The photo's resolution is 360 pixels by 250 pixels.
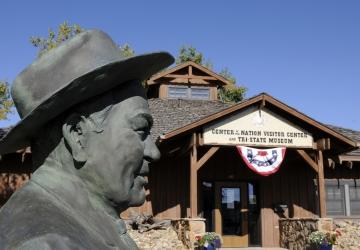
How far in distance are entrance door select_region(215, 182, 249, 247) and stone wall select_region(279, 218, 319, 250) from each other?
1250 millimetres

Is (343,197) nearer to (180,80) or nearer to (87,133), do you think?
(180,80)

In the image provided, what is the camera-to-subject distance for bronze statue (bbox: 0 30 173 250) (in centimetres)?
171

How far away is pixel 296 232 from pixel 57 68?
16.2 m

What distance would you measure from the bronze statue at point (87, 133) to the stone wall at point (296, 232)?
14827mm

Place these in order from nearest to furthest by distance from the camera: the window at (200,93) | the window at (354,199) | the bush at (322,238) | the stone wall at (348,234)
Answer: the bush at (322,238)
the stone wall at (348,234)
the window at (354,199)
the window at (200,93)

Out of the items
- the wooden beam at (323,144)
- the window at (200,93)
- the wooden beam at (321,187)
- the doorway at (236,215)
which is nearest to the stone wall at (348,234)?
the wooden beam at (321,187)

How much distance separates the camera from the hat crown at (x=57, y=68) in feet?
5.81

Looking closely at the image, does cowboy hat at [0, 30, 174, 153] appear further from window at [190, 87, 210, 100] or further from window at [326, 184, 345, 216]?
window at [190, 87, 210, 100]

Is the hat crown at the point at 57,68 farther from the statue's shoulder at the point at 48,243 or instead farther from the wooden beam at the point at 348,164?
the wooden beam at the point at 348,164

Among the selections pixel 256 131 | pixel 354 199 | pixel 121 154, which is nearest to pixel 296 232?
pixel 354 199

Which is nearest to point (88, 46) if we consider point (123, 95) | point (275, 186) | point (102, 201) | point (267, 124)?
point (123, 95)

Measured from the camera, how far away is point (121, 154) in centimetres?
179

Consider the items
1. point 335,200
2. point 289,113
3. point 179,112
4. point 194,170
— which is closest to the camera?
point 194,170

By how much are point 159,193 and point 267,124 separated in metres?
4.33
